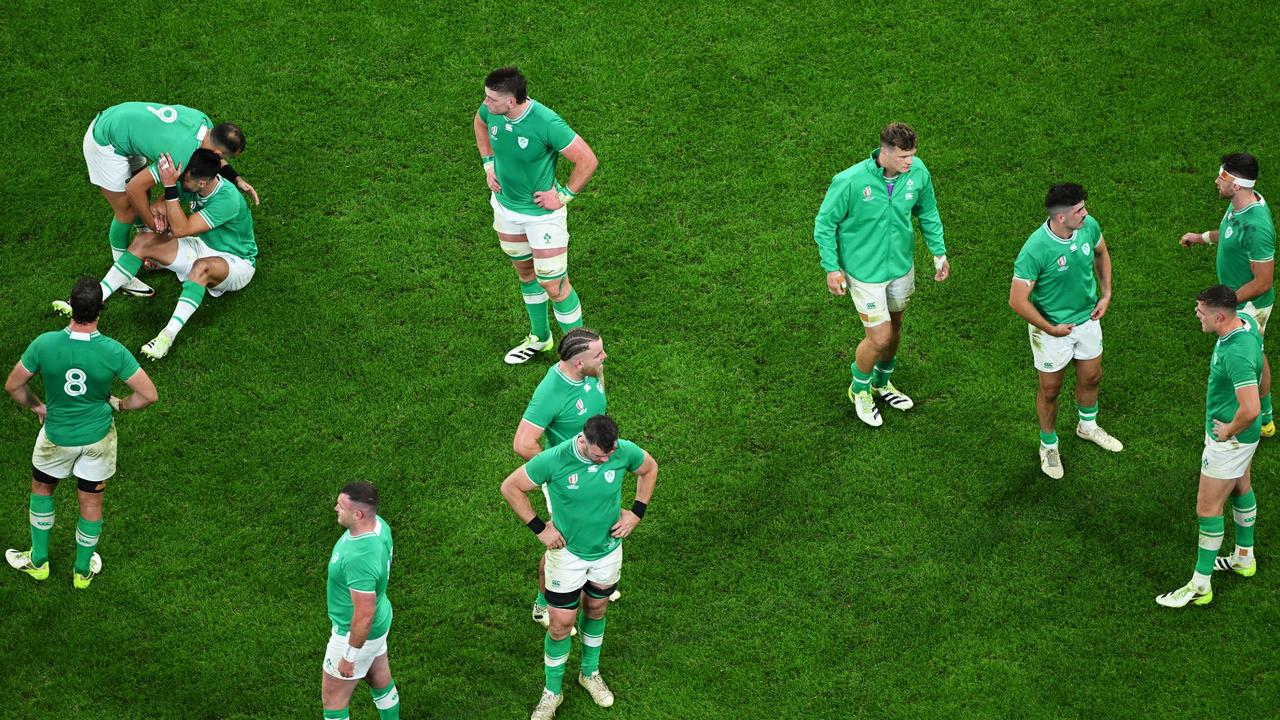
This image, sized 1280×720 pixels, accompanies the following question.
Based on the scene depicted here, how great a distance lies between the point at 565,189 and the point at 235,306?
10.5ft

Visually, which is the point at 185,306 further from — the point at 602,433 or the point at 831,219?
the point at 831,219

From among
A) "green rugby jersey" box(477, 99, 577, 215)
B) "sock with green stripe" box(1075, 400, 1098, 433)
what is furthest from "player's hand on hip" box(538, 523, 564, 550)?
"sock with green stripe" box(1075, 400, 1098, 433)

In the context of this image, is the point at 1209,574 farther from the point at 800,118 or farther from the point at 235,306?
the point at 235,306

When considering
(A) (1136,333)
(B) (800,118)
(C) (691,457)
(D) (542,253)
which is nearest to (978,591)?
(C) (691,457)

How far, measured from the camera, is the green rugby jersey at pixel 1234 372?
282 inches

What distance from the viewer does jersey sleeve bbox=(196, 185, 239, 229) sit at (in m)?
9.88

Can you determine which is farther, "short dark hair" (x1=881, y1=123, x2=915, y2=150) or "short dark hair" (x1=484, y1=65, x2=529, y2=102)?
"short dark hair" (x1=484, y1=65, x2=529, y2=102)

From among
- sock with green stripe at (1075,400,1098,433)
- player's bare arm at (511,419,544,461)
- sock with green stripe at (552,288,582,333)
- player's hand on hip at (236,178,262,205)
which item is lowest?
sock with green stripe at (1075,400,1098,433)

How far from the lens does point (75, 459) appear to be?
7.89 m

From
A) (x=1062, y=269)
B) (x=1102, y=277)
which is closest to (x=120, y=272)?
(x=1062, y=269)

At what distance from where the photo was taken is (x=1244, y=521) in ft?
25.7

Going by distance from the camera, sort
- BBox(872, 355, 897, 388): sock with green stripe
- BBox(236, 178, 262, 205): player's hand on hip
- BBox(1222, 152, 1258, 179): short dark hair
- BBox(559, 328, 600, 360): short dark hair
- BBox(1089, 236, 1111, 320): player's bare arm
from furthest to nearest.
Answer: BBox(236, 178, 262, 205): player's hand on hip < BBox(872, 355, 897, 388): sock with green stripe < BBox(1089, 236, 1111, 320): player's bare arm < BBox(1222, 152, 1258, 179): short dark hair < BBox(559, 328, 600, 360): short dark hair

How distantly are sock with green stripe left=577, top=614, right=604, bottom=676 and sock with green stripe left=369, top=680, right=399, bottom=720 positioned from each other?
1.13m

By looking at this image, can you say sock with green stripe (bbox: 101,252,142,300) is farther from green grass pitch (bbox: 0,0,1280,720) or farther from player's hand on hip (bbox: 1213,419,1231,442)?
player's hand on hip (bbox: 1213,419,1231,442)
